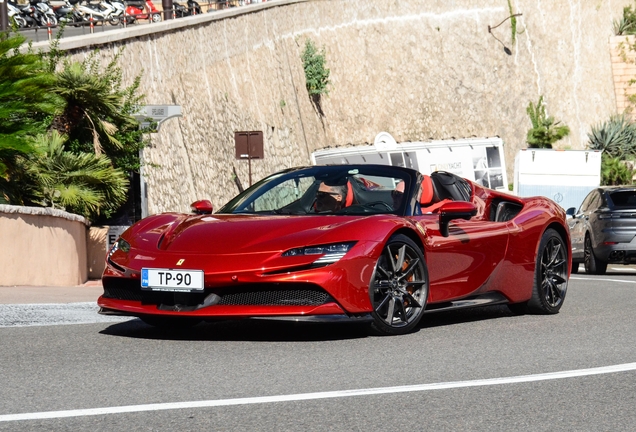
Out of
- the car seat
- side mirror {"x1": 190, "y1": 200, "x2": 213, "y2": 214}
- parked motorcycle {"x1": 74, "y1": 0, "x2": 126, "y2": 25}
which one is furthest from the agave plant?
side mirror {"x1": 190, "y1": 200, "x2": 213, "y2": 214}

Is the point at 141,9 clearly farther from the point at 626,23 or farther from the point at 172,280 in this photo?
the point at 172,280

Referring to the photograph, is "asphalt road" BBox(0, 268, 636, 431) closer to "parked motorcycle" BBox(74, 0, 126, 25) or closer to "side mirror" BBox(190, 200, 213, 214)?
"side mirror" BBox(190, 200, 213, 214)

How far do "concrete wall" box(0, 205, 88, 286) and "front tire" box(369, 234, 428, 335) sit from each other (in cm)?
617

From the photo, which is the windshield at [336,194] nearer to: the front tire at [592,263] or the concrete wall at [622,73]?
the front tire at [592,263]

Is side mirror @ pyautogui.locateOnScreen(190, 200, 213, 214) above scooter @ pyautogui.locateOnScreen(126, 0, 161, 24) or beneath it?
beneath

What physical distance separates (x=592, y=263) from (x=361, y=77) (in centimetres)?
3645

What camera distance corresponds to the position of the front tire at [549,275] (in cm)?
1031

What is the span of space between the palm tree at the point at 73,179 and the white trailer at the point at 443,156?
23771mm

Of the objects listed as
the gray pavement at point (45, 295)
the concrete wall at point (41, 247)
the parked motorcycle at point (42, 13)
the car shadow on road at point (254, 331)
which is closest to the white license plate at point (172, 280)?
the car shadow on road at point (254, 331)

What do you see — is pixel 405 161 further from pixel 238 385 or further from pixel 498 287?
pixel 238 385

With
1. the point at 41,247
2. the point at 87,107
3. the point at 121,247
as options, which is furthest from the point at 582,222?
the point at 121,247

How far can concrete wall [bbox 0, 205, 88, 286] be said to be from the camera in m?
13.4

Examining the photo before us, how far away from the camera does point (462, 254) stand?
9.20 metres

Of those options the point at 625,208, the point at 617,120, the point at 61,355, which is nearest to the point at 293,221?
the point at 61,355
